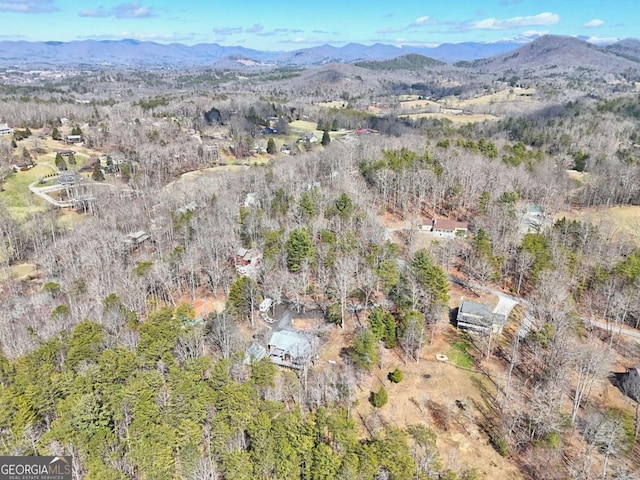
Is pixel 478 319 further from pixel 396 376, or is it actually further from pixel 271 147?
pixel 271 147

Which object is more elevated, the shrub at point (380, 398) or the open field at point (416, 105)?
the open field at point (416, 105)

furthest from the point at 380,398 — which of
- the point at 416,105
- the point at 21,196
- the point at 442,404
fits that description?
the point at 416,105

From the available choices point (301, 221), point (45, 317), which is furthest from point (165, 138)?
point (45, 317)

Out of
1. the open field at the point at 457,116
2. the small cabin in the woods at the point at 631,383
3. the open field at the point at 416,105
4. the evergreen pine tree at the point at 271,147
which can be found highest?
the open field at the point at 416,105

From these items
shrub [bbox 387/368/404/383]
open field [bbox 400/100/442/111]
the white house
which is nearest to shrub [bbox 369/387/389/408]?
shrub [bbox 387/368/404/383]

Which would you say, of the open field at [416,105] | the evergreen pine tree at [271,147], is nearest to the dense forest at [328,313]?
the evergreen pine tree at [271,147]

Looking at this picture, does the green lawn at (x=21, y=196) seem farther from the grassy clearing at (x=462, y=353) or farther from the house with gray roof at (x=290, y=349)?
the grassy clearing at (x=462, y=353)
